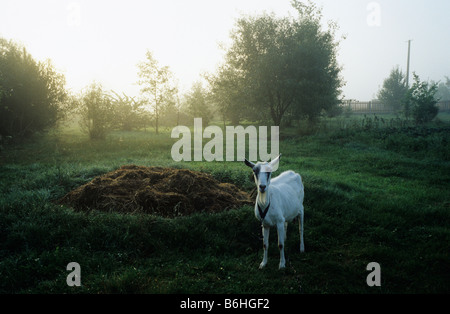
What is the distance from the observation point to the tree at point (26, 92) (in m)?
19.5

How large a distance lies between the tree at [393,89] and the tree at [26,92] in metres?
48.0

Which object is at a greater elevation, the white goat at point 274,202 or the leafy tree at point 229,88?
the leafy tree at point 229,88

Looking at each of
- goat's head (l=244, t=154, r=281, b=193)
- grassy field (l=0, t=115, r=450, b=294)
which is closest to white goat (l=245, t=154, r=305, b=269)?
goat's head (l=244, t=154, r=281, b=193)

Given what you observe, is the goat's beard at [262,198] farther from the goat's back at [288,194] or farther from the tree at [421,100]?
the tree at [421,100]

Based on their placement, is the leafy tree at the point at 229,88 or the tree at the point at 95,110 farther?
the leafy tree at the point at 229,88

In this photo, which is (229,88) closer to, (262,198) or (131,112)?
(131,112)

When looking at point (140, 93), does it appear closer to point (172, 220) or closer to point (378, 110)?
point (172, 220)

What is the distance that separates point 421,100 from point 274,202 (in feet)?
86.2

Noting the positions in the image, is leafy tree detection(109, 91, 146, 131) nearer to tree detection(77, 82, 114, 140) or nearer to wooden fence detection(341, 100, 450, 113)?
tree detection(77, 82, 114, 140)

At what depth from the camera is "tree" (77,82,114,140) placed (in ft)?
68.3

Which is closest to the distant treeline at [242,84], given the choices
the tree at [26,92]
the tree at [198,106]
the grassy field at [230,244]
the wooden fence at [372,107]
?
the tree at [26,92]

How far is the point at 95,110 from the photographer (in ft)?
68.3

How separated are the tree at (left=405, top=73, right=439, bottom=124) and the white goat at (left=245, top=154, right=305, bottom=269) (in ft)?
81.5
